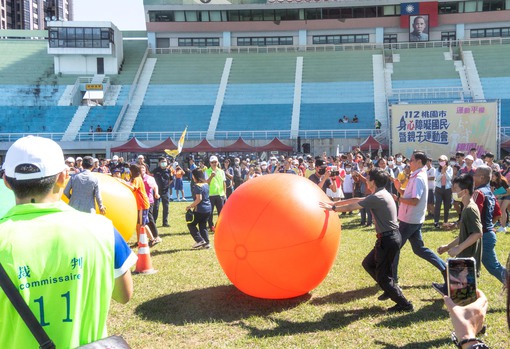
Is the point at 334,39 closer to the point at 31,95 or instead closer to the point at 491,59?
the point at 491,59

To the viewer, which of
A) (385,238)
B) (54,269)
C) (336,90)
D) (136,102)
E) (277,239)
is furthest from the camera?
(336,90)

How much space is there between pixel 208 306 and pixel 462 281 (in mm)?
4679

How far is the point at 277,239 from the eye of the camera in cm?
602

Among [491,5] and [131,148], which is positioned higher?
[491,5]

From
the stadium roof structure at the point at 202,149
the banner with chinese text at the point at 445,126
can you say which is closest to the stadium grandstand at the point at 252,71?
the stadium roof structure at the point at 202,149

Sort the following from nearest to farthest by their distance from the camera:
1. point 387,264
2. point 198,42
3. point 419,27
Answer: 1. point 387,264
2. point 419,27
3. point 198,42

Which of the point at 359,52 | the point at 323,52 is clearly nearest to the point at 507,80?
the point at 359,52

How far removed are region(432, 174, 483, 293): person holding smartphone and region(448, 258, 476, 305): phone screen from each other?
3.34m

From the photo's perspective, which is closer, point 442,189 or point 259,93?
point 442,189

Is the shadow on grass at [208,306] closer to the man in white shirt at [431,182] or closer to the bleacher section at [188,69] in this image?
the man in white shirt at [431,182]

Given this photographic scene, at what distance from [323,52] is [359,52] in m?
3.34

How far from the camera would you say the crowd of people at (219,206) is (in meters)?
2.16

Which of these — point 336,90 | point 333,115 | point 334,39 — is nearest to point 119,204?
point 333,115

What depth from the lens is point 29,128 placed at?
37.5 metres
